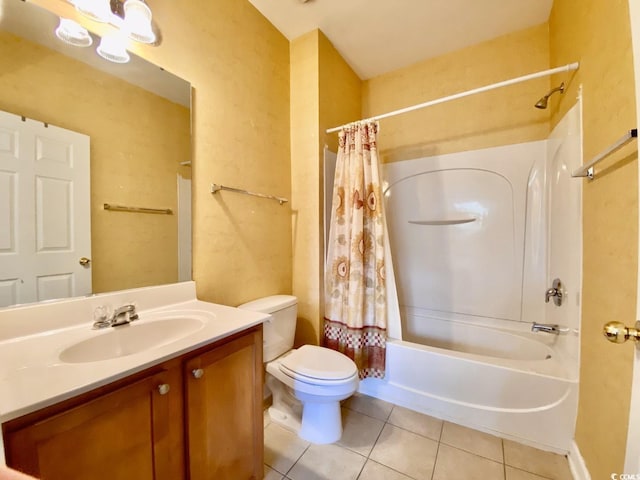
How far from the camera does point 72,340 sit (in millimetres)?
873

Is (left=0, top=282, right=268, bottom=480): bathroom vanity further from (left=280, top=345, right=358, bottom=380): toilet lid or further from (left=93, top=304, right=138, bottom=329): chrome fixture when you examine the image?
(left=280, top=345, right=358, bottom=380): toilet lid

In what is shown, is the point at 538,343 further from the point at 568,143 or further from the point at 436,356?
the point at 568,143

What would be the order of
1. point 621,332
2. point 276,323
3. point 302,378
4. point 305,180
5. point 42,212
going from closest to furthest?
point 621,332, point 42,212, point 302,378, point 276,323, point 305,180

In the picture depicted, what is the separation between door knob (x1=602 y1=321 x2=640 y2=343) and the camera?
0.52 meters

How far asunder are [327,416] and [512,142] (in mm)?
2261

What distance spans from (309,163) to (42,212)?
1426 mm

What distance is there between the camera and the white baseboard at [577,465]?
3.75 feet

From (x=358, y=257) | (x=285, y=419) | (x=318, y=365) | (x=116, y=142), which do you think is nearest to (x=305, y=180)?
(x=358, y=257)

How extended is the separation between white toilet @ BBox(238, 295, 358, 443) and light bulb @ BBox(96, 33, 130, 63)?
1.31m

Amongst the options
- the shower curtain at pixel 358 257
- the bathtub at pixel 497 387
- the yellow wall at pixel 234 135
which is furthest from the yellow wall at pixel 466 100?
the bathtub at pixel 497 387

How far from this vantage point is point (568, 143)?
1429mm

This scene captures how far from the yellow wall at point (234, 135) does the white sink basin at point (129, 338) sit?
11.9 inches

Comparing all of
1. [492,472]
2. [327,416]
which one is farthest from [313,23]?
[492,472]

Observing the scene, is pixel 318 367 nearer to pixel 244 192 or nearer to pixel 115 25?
pixel 244 192
